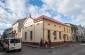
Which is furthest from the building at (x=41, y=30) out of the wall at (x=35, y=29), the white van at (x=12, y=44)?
the white van at (x=12, y=44)

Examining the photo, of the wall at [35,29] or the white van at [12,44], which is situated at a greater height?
the wall at [35,29]

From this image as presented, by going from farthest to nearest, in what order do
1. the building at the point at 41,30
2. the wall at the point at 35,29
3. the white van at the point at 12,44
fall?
the wall at the point at 35,29, the building at the point at 41,30, the white van at the point at 12,44

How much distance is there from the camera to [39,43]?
28.8 meters

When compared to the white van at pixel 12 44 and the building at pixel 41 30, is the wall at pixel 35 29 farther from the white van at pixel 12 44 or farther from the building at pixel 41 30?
the white van at pixel 12 44

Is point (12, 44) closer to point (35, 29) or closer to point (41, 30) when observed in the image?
point (41, 30)

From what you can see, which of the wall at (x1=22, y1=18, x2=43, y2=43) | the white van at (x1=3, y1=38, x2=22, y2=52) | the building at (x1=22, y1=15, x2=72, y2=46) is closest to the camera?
the white van at (x1=3, y1=38, x2=22, y2=52)

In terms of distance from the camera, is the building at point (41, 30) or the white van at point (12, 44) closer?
the white van at point (12, 44)

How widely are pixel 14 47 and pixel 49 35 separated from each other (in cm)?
1322

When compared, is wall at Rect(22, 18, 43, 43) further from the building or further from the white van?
the white van

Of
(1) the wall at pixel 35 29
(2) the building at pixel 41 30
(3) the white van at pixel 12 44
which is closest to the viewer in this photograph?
(3) the white van at pixel 12 44

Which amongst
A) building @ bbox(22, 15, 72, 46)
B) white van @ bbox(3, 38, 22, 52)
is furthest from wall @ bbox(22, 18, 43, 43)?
white van @ bbox(3, 38, 22, 52)

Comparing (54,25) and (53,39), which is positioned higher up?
(54,25)

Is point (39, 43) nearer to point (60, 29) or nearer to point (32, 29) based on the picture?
point (32, 29)

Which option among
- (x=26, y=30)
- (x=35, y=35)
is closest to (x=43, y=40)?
(x=35, y=35)
